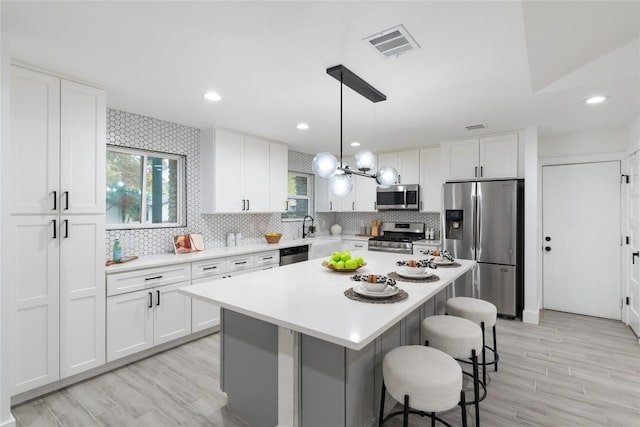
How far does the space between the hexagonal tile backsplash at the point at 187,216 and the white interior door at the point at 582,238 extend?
160 centimetres

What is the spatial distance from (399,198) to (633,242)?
9.27 feet

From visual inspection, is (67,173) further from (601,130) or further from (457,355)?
(601,130)

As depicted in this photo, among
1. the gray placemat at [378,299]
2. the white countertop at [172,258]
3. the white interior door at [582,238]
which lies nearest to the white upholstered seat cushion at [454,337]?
the gray placemat at [378,299]

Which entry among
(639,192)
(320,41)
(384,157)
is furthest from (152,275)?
(639,192)

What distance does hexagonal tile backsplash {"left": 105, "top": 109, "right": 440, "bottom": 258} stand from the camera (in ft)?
10.8

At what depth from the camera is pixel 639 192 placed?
3.44m

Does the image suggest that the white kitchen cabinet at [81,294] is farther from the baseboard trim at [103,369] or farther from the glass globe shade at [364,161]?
the glass globe shade at [364,161]

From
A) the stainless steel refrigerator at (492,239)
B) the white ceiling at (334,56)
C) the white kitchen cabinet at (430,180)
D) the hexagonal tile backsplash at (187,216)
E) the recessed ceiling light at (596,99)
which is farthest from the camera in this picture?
the white kitchen cabinet at (430,180)

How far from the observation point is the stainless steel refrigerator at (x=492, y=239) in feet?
13.2

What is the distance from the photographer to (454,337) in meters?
2.06

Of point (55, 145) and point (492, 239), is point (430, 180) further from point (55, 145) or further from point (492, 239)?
point (55, 145)

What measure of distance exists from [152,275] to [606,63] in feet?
13.8

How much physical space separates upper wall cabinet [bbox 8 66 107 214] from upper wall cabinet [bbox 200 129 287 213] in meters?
1.33

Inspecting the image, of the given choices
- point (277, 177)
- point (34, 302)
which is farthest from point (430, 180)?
point (34, 302)
